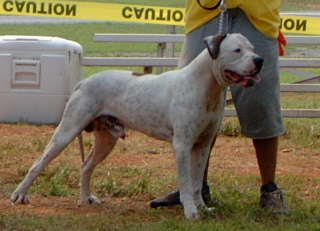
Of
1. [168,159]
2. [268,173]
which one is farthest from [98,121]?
[168,159]

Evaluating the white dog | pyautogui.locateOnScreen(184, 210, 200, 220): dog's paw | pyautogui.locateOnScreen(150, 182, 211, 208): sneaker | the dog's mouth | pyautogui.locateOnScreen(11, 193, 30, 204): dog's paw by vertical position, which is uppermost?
the dog's mouth

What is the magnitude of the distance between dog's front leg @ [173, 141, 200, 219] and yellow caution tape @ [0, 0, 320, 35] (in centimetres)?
657

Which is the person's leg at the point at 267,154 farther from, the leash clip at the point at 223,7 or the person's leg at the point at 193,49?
the leash clip at the point at 223,7

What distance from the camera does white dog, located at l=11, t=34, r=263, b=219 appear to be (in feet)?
19.6

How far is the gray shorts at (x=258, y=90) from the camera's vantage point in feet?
21.1

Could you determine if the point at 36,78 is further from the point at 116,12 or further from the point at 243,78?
the point at 243,78

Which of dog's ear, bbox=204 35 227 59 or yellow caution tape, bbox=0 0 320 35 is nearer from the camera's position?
dog's ear, bbox=204 35 227 59

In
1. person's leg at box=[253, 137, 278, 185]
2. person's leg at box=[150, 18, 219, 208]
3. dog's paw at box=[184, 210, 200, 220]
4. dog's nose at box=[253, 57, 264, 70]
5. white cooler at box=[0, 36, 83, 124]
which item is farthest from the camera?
white cooler at box=[0, 36, 83, 124]

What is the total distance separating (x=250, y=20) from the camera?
253 inches

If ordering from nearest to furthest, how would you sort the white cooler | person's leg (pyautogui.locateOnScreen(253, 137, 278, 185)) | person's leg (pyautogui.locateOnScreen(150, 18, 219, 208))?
person's leg (pyautogui.locateOnScreen(150, 18, 219, 208))
person's leg (pyautogui.locateOnScreen(253, 137, 278, 185))
the white cooler

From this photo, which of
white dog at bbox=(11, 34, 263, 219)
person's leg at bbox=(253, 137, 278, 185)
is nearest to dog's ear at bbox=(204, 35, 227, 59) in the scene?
white dog at bbox=(11, 34, 263, 219)

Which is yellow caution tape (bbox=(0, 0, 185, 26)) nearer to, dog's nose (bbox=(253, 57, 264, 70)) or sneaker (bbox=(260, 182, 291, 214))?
sneaker (bbox=(260, 182, 291, 214))

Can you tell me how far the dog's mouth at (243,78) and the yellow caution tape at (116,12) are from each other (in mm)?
6674

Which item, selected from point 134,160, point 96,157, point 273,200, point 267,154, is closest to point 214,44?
point 267,154
